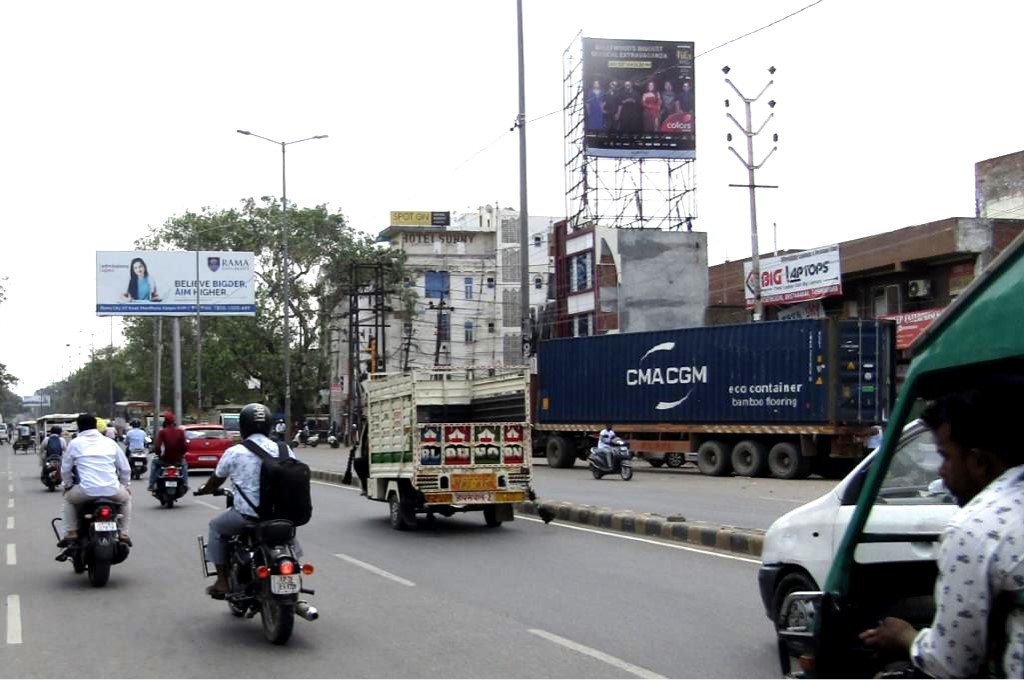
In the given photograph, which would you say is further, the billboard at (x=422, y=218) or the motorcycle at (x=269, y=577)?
the billboard at (x=422, y=218)

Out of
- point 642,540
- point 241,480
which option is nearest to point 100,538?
point 241,480

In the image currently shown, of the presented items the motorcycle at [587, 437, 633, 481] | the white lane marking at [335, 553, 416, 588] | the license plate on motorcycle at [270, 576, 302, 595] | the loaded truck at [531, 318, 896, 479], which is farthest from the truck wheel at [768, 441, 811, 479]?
the license plate on motorcycle at [270, 576, 302, 595]

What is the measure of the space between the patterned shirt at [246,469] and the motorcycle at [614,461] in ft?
63.6

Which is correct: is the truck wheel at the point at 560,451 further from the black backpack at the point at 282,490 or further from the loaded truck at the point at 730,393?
the black backpack at the point at 282,490

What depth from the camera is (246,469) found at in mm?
7871

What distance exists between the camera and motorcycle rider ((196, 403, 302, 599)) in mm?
7824

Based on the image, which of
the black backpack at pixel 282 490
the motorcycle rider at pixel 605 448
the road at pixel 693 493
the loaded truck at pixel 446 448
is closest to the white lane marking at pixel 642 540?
the loaded truck at pixel 446 448

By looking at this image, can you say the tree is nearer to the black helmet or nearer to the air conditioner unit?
the air conditioner unit

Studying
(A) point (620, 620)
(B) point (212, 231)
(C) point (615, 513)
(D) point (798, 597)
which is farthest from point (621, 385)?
(B) point (212, 231)

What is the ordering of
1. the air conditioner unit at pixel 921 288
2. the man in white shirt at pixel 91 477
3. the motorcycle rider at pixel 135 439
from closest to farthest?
the man in white shirt at pixel 91 477 < the motorcycle rider at pixel 135 439 < the air conditioner unit at pixel 921 288

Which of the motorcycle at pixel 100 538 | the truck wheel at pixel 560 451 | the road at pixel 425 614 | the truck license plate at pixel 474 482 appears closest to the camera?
the road at pixel 425 614

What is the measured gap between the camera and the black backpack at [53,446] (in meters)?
23.4

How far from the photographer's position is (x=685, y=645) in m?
7.34

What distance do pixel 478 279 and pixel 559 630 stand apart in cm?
7032
